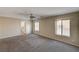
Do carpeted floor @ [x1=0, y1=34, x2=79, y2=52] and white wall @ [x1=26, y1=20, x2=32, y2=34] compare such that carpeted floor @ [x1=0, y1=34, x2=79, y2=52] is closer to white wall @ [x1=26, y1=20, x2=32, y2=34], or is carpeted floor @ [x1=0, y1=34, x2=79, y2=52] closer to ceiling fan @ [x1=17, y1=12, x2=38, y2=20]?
white wall @ [x1=26, y1=20, x2=32, y2=34]

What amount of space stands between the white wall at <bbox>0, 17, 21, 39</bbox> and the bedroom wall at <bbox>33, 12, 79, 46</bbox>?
1.76 feet

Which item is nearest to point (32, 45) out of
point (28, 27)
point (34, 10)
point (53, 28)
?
point (28, 27)

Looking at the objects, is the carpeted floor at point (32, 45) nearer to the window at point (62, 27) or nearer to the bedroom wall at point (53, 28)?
the bedroom wall at point (53, 28)

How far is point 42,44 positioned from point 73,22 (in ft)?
2.82

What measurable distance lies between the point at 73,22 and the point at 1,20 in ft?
5.22

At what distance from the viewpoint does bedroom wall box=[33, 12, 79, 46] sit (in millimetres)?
1888

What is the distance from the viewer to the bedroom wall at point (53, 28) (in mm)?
1888
